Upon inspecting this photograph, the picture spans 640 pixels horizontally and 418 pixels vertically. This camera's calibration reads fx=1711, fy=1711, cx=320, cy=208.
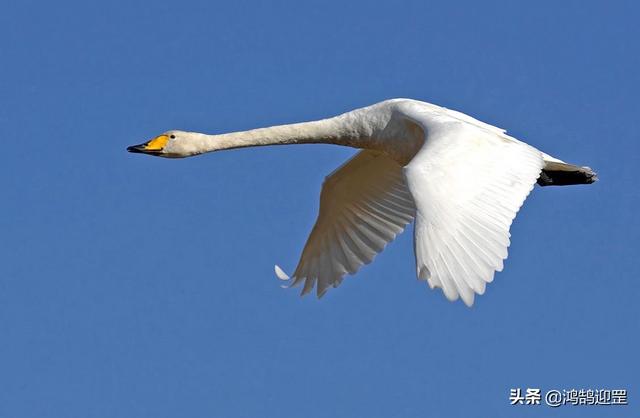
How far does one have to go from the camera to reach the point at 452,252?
51.4 ft

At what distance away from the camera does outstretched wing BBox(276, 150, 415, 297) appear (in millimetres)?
22047

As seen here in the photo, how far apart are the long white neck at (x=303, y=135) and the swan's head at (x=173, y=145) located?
2cm

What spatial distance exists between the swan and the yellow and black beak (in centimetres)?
1

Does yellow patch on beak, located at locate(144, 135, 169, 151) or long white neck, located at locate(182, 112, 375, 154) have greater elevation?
long white neck, located at locate(182, 112, 375, 154)

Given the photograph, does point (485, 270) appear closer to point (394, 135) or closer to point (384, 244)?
point (394, 135)

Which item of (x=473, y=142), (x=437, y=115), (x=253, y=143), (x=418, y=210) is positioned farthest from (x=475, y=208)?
(x=253, y=143)

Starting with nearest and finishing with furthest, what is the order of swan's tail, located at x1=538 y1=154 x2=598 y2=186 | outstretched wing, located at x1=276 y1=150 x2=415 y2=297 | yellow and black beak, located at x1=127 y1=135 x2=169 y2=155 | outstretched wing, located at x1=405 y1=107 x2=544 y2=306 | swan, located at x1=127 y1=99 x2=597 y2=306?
outstretched wing, located at x1=405 y1=107 x2=544 y2=306 < swan, located at x1=127 y1=99 x2=597 y2=306 < swan's tail, located at x1=538 y1=154 x2=598 y2=186 < yellow and black beak, located at x1=127 y1=135 x2=169 y2=155 < outstretched wing, located at x1=276 y1=150 x2=415 y2=297

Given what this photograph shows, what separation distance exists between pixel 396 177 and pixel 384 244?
88cm

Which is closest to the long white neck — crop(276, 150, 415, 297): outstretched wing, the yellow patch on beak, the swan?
the swan

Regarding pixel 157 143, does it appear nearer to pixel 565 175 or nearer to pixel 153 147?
pixel 153 147

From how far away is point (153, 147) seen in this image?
21.0 m

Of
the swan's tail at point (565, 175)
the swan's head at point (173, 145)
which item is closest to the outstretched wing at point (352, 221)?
the swan's head at point (173, 145)

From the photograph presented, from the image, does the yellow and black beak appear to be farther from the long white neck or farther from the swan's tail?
the swan's tail

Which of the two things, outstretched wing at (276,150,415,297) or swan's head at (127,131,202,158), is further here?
outstretched wing at (276,150,415,297)
